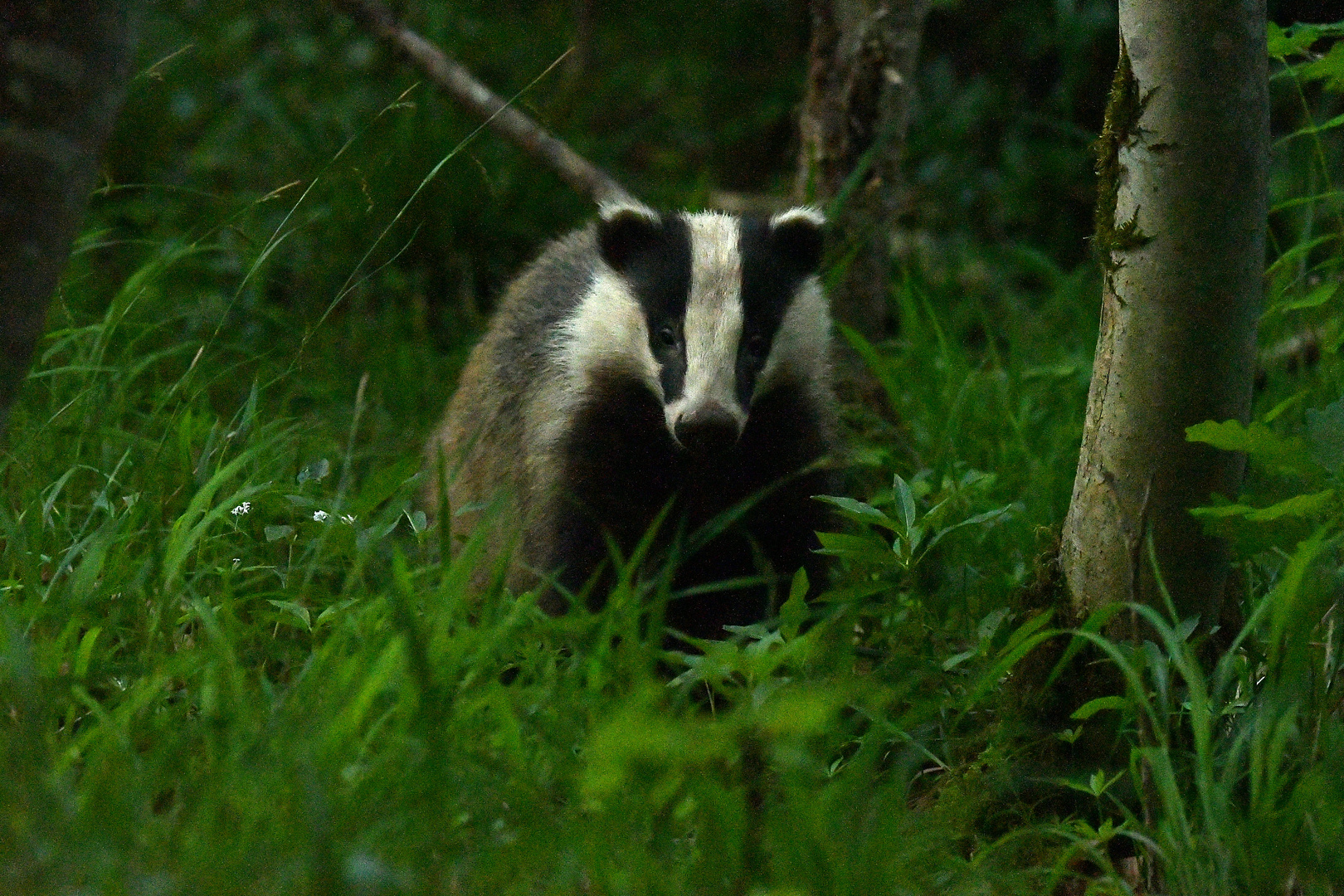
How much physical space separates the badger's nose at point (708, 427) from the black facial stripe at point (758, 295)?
136mm

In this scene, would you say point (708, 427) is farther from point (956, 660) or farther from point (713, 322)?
point (956, 660)

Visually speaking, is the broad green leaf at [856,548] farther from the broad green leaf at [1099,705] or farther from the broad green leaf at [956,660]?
the broad green leaf at [1099,705]

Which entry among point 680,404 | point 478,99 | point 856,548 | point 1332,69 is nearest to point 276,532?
point 680,404

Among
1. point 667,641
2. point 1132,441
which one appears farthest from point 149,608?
point 1132,441

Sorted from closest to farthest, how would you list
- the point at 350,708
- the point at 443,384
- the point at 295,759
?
the point at 295,759
the point at 350,708
the point at 443,384

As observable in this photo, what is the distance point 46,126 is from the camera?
167 cm

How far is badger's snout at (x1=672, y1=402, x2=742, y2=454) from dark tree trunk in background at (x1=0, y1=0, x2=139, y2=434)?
4.39 ft

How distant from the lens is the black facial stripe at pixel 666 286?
3.05m

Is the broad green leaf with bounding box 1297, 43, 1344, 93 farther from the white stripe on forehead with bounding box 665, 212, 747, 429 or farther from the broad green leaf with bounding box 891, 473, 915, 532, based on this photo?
the white stripe on forehead with bounding box 665, 212, 747, 429

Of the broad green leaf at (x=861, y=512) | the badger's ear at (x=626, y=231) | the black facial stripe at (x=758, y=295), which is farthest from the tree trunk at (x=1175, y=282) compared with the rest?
the badger's ear at (x=626, y=231)

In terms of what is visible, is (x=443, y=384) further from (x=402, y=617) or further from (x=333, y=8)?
(x=402, y=617)

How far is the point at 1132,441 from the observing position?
237 cm

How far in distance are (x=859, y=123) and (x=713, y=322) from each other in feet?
4.35

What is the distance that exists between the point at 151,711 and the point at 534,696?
0.56m
